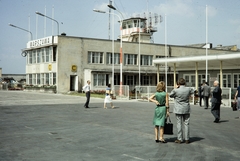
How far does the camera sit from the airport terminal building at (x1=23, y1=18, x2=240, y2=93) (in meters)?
44.4

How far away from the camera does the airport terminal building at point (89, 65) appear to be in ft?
146

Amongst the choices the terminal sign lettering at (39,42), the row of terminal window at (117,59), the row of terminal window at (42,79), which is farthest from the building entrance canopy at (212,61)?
the terminal sign lettering at (39,42)

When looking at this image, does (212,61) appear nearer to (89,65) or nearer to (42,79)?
(89,65)

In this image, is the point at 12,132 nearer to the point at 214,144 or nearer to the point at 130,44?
the point at 214,144

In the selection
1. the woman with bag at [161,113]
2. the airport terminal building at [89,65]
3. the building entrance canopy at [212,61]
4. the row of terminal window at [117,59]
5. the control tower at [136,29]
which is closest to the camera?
the woman with bag at [161,113]

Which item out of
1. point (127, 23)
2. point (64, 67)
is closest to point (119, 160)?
point (64, 67)

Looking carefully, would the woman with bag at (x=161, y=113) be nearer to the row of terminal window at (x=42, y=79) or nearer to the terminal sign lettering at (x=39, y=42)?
the row of terminal window at (x=42, y=79)

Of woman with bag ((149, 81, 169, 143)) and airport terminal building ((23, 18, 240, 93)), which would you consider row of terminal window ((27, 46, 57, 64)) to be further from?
woman with bag ((149, 81, 169, 143))

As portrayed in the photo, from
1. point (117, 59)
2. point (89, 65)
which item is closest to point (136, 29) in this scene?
point (117, 59)

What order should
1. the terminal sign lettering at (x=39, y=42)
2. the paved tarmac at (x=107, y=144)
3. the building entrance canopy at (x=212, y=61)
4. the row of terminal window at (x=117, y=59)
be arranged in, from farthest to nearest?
the row of terminal window at (x=117, y=59)
the terminal sign lettering at (x=39, y=42)
the building entrance canopy at (x=212, y=61)
the paved tarmac at (x=107, y=144)

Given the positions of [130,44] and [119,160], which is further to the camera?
[130,44]

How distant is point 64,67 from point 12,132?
34.4 m

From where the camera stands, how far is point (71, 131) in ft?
37.0

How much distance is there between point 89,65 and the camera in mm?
46938
